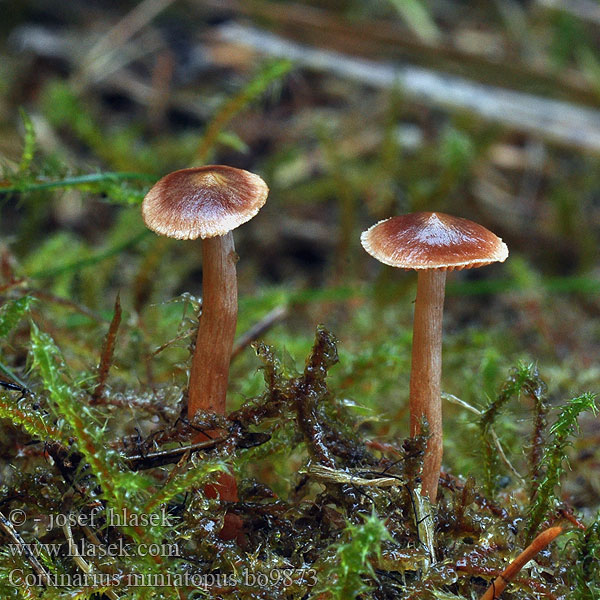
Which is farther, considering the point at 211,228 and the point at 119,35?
the point at 119,35

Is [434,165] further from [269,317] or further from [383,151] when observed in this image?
[269,317]

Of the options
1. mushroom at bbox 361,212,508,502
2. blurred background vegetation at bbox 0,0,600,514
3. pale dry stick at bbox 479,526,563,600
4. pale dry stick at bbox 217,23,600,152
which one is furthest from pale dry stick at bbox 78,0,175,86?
pale dry stick at bbox 479,526,563,600

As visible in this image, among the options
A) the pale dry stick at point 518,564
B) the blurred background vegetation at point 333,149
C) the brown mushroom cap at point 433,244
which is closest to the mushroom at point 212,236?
the brown mushroom cap at point 433,244

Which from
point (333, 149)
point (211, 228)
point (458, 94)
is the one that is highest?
point (211, 228)

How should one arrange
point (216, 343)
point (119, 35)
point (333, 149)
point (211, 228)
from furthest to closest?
1. point (119, 35)
2. point (333, 149)
3. point (216, 343)
4. point (211, 228)

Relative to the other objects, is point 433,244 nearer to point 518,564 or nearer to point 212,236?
point 212,236

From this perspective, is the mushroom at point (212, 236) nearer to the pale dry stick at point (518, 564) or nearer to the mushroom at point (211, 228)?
the mushroom at point (211, 228)

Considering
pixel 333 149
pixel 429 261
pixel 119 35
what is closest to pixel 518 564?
pixel 429 261
